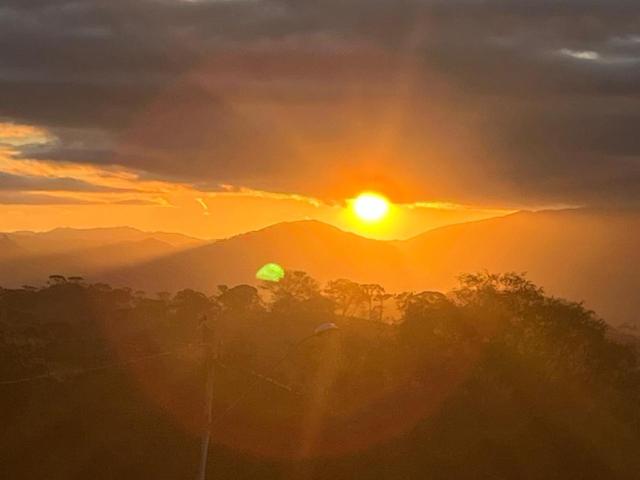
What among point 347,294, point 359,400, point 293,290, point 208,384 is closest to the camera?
point 208,384

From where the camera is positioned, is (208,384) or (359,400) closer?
(208,384)

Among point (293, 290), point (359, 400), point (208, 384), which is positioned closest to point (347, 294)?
point (293, 290)

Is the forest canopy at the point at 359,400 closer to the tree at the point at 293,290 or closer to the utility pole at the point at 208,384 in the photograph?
the utility pole at the point at 208,384

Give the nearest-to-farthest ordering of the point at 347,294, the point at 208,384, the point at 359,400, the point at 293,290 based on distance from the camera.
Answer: the point at 208,384, the point at 359,400, the point at 293,290, the point at 347,294

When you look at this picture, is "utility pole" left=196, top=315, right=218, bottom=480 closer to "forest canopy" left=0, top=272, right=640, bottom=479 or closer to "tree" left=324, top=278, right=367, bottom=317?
"forest canopy" left=0, top=272, right=640, bottom=479

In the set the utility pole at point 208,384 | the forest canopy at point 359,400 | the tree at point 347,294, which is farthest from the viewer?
the tree at point 347,294

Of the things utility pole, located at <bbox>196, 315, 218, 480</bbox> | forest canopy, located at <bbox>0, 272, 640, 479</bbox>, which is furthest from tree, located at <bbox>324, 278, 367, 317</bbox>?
utility pole, located at <bbox>196, 315, 218, 480</bbox>

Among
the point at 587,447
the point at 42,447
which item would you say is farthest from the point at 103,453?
the point at 587,447

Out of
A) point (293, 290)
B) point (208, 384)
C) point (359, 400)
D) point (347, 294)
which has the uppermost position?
point (347, 294)

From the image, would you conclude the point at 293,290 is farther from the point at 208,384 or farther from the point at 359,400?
the point at 208,384

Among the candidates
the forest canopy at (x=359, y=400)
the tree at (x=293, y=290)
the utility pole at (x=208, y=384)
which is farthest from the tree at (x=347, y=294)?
the utility pole at (x=208, y=384)

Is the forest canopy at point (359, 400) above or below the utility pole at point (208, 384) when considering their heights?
above

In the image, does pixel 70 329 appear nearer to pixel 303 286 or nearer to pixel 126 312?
pixel 126 312

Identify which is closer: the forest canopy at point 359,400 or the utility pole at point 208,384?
the utility pole at point 208,384
